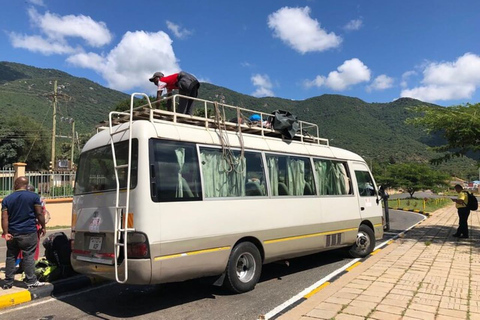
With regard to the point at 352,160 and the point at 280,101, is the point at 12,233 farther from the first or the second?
the point at 280,101

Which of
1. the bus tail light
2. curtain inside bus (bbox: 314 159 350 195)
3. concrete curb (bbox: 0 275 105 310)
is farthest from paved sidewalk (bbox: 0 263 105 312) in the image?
curtain inside bus (bbox: 314 159 350 195)

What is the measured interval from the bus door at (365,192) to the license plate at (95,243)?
5882mm

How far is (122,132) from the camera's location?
550cm

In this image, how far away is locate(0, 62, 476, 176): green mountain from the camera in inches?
3039

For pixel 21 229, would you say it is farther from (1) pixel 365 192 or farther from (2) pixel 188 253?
(1) pixel 365 192

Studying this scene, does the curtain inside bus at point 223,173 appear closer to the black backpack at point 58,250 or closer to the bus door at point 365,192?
the black backpack at point 58,250

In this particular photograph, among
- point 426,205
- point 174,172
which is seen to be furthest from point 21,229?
point 426,205

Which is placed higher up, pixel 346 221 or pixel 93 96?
pixel 93 96

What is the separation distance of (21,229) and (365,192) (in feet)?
23.7

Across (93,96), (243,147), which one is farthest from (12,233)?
(93,96)

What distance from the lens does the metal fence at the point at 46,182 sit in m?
17.1

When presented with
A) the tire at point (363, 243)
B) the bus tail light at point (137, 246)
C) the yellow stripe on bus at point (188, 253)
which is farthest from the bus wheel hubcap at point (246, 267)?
the tire at point (363, 243)

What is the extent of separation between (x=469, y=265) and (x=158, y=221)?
6.81 meters

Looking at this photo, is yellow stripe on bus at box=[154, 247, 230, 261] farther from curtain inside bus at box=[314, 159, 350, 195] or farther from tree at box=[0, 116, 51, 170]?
tree at box=[0, 116, 51, 170]
